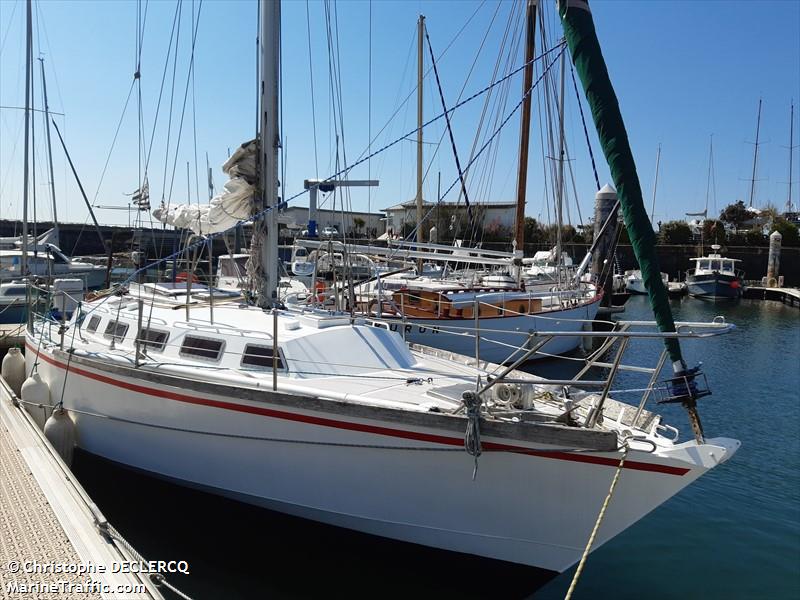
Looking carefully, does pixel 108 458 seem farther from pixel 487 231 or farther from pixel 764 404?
pixel 487 231

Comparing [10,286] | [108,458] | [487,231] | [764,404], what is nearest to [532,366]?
[764,404]

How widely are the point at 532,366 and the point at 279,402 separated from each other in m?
14.5

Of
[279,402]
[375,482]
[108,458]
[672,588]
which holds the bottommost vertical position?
[672,588]

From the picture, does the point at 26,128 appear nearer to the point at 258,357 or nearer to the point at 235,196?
the point at 235,196

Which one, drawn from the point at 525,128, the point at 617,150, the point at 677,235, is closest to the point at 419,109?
the point at 525,128

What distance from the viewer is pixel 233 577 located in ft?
23.3

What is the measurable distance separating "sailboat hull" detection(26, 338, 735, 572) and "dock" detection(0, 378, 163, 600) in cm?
137

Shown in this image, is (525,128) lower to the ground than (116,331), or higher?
higher

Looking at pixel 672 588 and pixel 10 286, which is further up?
pixel 10 286

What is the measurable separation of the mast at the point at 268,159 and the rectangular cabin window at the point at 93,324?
9.83 feet

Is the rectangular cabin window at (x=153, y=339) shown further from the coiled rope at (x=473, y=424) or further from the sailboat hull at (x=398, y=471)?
the coiled rope at (x=473, y=424)

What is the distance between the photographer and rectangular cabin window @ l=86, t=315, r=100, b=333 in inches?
401

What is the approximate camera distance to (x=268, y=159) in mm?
9297

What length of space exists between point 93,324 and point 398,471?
678 centimetres
